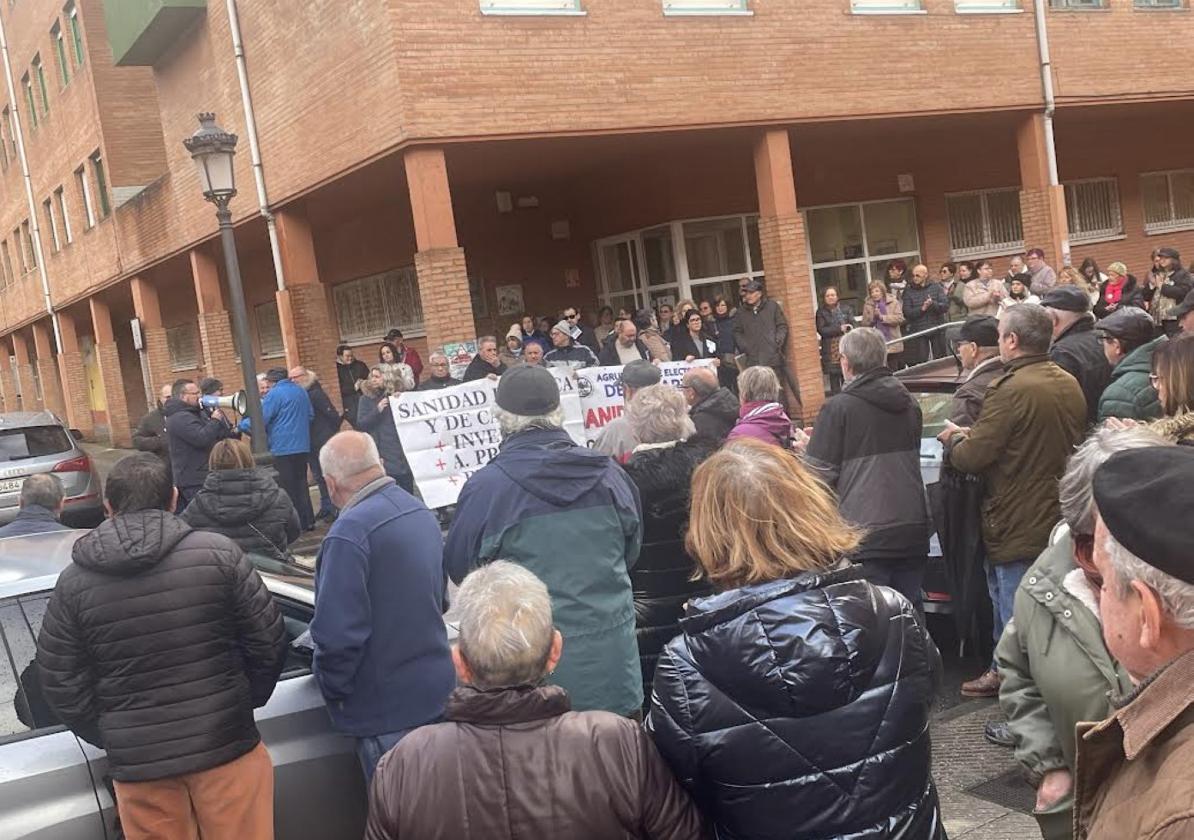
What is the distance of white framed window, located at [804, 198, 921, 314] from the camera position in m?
18.5

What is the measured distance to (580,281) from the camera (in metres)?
18.9

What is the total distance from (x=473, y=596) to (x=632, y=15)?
12.0 metres

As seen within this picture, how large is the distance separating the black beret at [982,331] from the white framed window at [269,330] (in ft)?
60.8

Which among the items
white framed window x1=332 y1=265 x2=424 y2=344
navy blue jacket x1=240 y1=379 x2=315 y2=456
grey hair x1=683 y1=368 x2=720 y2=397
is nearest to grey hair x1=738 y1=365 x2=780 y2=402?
grey hair x1=683 y1=368 x2=720 y2=397

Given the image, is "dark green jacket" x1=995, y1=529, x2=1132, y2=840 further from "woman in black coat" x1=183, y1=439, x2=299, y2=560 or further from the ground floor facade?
the ground floor facade

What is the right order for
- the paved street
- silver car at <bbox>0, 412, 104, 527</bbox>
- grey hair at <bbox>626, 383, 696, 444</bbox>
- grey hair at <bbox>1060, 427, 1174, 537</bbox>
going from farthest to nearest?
silver car at <bbox>0, 412, 104, 527</bbox> < grey hair at <bbox>626, 383, 696, 444</bbox> < the paved street < grey hair at <bbox>1060, 427, 1174, 537</bbox>

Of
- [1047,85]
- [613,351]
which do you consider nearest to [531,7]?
[613,351]

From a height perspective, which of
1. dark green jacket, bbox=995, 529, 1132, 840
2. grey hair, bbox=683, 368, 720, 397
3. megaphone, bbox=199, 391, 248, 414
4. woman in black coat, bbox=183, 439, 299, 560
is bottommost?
dark green jacket, bbox=995, 529, 1132, 840

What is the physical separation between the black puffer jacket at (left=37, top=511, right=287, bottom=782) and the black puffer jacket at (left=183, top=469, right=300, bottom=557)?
268 cm

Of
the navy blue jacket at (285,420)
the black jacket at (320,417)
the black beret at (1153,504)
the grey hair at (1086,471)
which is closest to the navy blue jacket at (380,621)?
the grey hair at (1086,471)

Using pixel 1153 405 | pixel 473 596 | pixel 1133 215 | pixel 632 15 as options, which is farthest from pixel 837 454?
pixel 1133 215

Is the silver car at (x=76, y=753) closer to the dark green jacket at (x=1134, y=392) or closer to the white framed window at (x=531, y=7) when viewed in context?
the dark green jacket at (x=1134, y=392)

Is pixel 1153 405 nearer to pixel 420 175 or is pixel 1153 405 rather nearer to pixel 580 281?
pixel 420 175

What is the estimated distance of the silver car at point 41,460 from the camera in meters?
12.5
